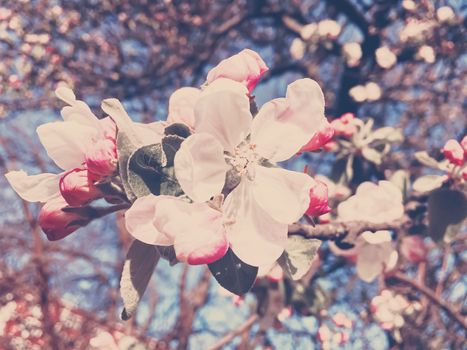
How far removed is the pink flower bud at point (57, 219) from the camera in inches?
34.6

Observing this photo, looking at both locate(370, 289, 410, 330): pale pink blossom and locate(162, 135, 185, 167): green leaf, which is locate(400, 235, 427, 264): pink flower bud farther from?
locate(162, 135, 185, 167): green leaf

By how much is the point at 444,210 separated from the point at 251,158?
797 mm

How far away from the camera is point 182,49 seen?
13.6ft

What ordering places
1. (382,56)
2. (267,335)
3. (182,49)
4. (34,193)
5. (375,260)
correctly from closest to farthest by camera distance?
(34,193)
(375,260)
(382,56)
(267,335)
(182,49)

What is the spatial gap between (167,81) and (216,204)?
3.56 meters

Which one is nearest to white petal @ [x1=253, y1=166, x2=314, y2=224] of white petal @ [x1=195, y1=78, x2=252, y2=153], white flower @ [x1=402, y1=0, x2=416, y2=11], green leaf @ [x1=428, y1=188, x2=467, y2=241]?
white petal @ [x1=195, y1=78, x2=252, y2=153]

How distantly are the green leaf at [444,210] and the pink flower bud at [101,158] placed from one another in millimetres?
981

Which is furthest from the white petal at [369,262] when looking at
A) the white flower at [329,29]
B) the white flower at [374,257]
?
the white flower at [329,29]

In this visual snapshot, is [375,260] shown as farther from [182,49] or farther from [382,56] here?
[182,49]

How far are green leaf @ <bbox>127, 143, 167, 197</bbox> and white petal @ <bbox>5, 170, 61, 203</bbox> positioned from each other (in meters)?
0.19

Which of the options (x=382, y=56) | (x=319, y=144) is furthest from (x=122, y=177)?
(x=382, y=56)

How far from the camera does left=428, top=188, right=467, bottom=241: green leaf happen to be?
4.63 feet

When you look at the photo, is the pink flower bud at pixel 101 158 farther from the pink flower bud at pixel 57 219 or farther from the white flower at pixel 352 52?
the white flower at pixel 352 52

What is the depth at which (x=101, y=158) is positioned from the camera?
831 millimetres
